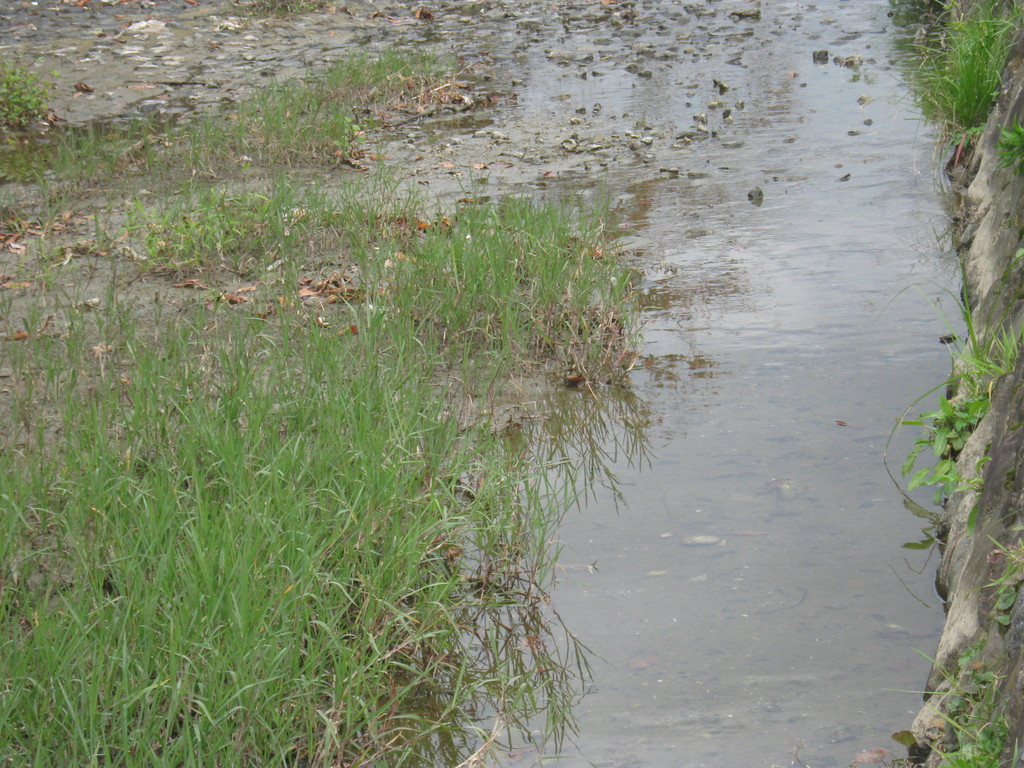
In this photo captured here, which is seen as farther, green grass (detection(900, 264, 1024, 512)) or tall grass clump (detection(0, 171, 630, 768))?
green grass (detection(900, 264, 1024, 512))

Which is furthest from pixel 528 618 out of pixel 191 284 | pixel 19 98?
pixel 19 98

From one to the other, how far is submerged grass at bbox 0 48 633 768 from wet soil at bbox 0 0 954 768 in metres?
0.28

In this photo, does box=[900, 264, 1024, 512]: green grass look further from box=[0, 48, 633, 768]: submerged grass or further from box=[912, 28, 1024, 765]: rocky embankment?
box=[0, 48, 633, 768]: submerged grass

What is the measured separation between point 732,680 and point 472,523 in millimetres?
1019

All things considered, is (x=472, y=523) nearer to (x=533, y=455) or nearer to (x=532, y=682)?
(x=532, y=682)

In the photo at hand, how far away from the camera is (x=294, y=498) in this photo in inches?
135

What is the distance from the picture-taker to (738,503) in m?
4.10

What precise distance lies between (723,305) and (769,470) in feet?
5.29

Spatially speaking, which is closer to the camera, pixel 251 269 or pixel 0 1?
pixel 251 269

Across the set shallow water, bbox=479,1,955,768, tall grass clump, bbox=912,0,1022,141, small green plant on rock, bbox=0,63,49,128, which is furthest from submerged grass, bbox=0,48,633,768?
small green plant on rock, bbox=0,63,49,128

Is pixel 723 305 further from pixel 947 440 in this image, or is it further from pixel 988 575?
pixel 988 575

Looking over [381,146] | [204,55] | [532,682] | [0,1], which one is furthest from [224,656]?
[0,1]

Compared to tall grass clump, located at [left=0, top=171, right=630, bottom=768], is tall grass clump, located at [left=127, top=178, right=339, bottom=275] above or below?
above

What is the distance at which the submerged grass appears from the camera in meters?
2.79
